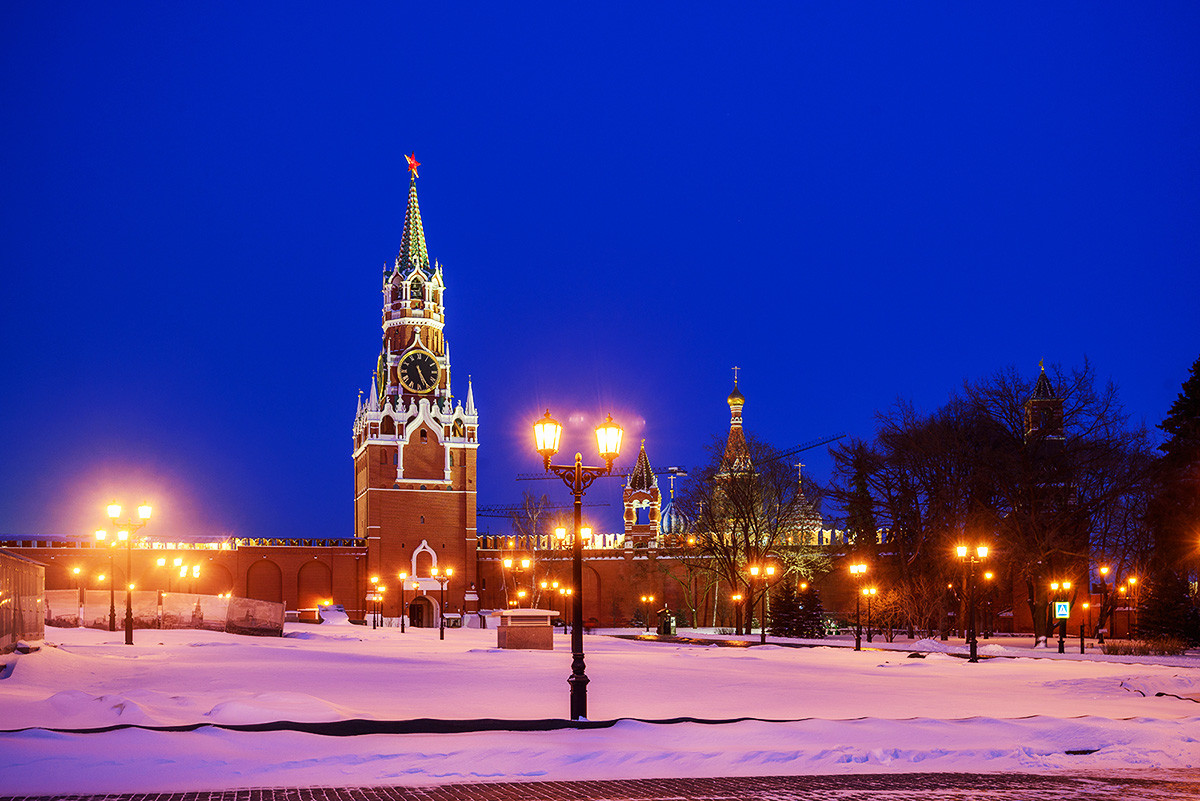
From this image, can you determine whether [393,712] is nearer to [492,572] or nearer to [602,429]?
[602,429]

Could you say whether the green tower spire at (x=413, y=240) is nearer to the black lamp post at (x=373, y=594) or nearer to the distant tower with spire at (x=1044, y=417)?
the black lamp post at (x=373, y=594)

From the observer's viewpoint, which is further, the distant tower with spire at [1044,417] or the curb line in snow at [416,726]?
the distant tower with spire at [1044,417]

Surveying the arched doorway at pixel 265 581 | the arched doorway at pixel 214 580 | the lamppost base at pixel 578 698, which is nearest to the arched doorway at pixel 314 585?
the arched doorway at pixel 265 581

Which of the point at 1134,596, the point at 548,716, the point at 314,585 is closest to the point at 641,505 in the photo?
the point at 314,585

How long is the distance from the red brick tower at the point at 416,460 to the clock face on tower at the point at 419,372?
3.1 inches

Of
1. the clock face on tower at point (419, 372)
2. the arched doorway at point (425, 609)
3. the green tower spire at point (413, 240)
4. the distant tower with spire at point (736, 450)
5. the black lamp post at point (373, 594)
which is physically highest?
the green tower spire at point (413, 240)

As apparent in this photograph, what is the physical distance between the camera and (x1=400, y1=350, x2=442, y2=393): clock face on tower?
88.2m

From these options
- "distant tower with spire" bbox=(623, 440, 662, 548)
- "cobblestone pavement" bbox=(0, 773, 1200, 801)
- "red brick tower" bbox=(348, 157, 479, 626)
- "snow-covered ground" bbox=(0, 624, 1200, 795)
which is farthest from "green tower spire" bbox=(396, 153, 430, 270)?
"cobblestone pavement" bbox=(0, 773, 1200, 801)

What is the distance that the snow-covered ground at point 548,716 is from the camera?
1126 cm

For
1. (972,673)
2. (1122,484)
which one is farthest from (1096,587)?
(972,673)

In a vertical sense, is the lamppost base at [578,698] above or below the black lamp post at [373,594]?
above

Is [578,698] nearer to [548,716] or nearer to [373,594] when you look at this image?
[548,716]

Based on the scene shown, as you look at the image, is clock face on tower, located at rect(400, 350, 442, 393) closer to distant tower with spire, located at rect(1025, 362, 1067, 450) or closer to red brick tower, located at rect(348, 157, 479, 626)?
red brick tower, located at rect(348, 157, 479, 626)

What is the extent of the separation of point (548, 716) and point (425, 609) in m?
69.0
